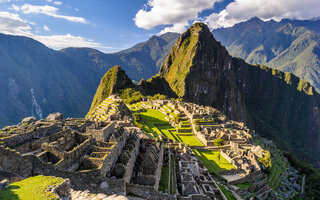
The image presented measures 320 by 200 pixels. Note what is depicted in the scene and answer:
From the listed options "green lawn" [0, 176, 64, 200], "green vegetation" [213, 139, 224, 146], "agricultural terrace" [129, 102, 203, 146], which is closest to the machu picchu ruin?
"green lawn" [0, 176, 64, 200]

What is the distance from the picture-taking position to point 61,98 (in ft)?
594

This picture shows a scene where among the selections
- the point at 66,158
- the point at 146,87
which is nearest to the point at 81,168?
the point at 66,158

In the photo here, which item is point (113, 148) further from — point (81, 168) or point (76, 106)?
point (76, 106)

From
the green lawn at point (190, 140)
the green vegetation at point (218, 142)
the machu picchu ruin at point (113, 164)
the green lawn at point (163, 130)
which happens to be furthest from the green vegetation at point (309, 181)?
the green lawn at point (163, 130)

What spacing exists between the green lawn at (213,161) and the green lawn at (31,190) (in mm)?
24851

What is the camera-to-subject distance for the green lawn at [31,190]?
793cm

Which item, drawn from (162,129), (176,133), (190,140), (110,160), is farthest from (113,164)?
(162,129)

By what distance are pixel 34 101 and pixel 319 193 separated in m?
183

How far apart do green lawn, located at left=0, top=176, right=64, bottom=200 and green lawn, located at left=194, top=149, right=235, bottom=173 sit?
24.9 meters

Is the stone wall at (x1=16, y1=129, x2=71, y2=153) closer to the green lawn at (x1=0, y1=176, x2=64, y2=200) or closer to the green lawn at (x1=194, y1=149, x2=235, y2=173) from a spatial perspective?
the green lawn at (x1=0, y1=176, x2=64, y2=200)

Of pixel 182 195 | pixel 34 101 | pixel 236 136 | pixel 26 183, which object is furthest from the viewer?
pixel 34 101

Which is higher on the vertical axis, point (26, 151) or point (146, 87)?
point (146, 87)

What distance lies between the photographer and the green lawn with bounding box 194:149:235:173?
1224 inches

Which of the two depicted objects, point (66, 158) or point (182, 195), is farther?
point (182, 195)
